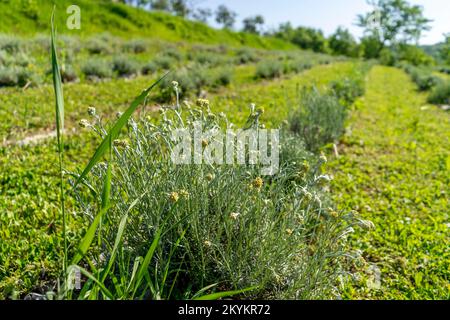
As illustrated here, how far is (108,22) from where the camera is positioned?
822 inches

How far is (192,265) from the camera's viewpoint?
5.28ft

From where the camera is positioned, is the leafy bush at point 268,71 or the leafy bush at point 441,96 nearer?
the leafy bush at point 441,96

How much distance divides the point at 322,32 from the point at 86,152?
65350mm

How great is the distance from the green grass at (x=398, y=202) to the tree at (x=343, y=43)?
55107 millimetres

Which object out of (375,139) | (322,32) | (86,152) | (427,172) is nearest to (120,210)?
(86,152)

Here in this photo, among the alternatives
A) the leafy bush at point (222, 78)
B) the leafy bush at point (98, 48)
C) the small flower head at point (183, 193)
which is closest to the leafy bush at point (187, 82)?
the leafy bush at point (222, 78)

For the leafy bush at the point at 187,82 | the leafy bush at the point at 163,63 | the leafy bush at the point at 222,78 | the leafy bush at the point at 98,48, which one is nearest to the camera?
the leafy bush at the point at 187,82

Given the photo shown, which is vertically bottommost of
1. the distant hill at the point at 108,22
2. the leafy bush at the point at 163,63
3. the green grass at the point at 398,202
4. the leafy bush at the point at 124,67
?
the green grass at the point at 398,202

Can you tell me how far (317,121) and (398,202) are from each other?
1.42 meters

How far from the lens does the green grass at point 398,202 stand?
2.16m

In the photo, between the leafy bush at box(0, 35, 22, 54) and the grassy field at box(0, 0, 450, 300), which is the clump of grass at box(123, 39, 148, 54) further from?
the grassy field at box(0, 0, 450, 300)

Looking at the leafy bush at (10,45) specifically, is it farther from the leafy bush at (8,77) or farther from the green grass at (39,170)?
the green grass at (39,170)

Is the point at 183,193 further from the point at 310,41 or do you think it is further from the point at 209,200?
the point at 310,41

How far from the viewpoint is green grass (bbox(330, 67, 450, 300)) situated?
216 cm
